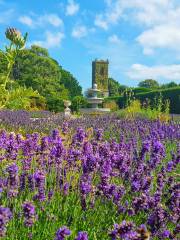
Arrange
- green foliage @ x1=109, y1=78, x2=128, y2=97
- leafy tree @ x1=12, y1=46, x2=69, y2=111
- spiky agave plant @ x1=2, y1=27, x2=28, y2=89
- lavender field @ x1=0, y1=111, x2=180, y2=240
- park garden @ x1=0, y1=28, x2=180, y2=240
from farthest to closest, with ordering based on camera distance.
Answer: green foliage @ x1=109, y1=78, x2=128, y2=97 → leafy tree @ x1=12, y1=46, x2=69, y2=111 → spiky agave plant @ x1=2, y1=27, x2=28, y2=89 → lavender field @ x1=0, y1=111, x2=180, y2=240 → park garden @ x1=0, y1=28, x2=180, y2=240

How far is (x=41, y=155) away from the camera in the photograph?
4684mm

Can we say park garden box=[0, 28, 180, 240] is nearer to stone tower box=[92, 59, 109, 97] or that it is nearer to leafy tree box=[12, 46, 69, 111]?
leafy tree box=[12, 46, 69, 111]

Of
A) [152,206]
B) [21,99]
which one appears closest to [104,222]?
[152,206]

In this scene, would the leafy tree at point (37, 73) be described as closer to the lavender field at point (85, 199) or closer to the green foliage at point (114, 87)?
the lavender field at point (85, 199)

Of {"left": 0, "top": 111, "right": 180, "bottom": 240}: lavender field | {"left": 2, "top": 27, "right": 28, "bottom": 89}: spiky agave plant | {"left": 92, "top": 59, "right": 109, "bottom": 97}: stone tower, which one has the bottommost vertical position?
{"left": 0, "top": 111, "right": 180, "bottom": 240}: lavender field

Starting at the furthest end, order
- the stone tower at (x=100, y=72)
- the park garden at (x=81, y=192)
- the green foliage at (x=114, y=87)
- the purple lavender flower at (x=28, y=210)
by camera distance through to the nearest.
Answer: the green foliage at (x=114, y=87) → the stone tower at (x=100, y=72) → the park garden at (x=81, y=192) → the purple lavender flower at (x=28, y=210)

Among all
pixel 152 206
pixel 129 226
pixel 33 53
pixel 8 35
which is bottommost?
pixel 152 206

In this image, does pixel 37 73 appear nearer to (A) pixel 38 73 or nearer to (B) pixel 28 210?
(A) pixel 38 73

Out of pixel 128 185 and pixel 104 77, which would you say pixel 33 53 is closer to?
pixel 128 185

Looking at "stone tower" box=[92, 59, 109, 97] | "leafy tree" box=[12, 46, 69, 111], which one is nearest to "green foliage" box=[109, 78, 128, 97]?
"stone tower" box=[92, 59, 109, 97]

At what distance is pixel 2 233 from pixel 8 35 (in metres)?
4.26

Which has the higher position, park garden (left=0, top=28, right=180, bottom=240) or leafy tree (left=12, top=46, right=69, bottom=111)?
leafy tree (left=12, top=46, right=69, bottom=111)

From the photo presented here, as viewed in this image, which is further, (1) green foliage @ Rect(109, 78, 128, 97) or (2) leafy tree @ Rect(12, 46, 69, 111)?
(1) green foliage @ Rect(109, 78, 128, 97)

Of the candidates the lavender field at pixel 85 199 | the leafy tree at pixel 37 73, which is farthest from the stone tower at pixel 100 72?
the lavender field at pixel 85 199
